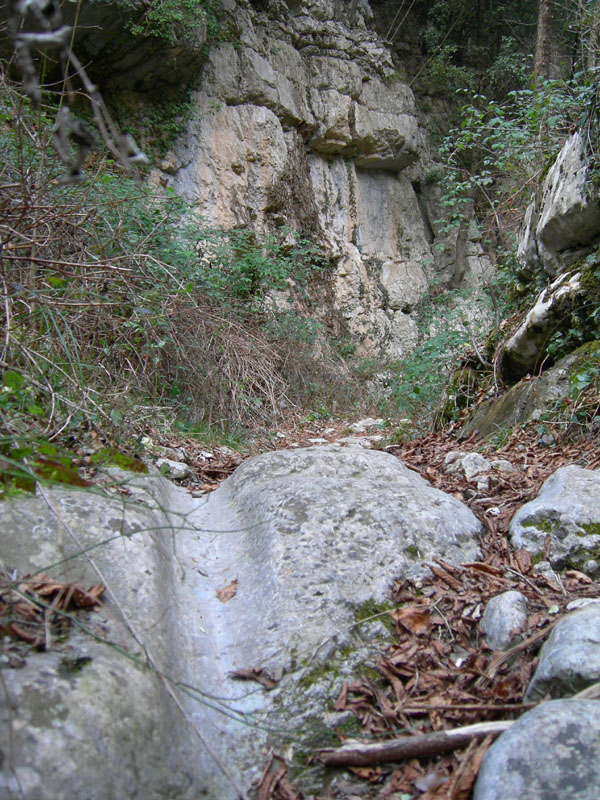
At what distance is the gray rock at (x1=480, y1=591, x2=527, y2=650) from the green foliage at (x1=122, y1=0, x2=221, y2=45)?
28.3 ft

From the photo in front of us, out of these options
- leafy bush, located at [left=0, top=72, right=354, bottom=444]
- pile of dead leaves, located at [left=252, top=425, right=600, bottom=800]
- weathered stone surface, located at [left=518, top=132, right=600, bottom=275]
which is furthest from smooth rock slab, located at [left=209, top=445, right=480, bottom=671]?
weathered stone surface, located at [left=518, top=132, right=600, bottom=275]

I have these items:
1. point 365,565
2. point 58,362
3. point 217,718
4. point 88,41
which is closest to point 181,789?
point 217,718

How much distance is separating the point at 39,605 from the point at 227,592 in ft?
2.37

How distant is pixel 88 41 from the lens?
7945 mm

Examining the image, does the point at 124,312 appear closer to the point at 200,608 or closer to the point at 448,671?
the point at 200,608

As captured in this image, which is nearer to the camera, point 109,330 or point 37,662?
point 37,662

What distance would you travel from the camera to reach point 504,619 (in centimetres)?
181

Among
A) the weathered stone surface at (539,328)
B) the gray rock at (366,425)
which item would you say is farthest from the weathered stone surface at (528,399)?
the gray rock at (366,425)

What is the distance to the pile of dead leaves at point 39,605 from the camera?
132cm

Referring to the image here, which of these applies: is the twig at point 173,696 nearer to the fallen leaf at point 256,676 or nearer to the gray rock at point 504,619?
the fallen leaf at point 256,676

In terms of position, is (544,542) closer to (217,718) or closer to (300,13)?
(217,718)

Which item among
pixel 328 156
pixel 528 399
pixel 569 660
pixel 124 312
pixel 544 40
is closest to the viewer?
pixel 569 660

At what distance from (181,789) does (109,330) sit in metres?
2.97

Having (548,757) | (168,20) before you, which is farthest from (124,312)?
(168,20)
